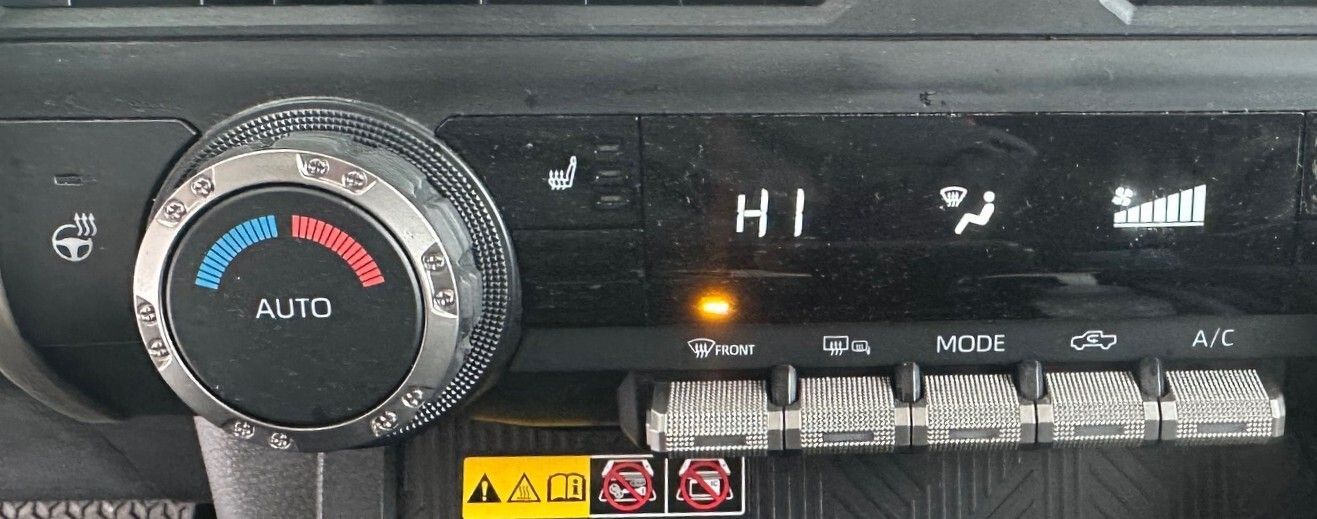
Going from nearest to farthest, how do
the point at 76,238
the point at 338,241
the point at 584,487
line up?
1. the point at 338,241
2. the point at 76,238
3. the point at 584,487

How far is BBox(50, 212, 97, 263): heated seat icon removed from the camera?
999 mm

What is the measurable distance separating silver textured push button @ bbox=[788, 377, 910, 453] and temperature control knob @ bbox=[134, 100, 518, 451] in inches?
11.8

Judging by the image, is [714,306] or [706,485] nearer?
[714,306]

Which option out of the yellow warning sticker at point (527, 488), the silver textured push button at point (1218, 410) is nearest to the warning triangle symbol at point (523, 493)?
the yellow warning sticker at point (527, 488)

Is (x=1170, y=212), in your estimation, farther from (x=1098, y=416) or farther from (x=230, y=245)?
(x=230, y=245)

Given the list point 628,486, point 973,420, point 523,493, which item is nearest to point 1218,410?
point 973,420

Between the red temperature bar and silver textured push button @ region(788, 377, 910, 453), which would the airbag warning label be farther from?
the red temperature bar

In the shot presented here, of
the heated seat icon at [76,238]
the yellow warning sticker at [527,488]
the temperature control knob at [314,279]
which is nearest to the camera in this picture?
the temperature control knob at [314,279]

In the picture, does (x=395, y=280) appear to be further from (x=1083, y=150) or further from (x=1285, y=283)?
(x=1285, y=283)

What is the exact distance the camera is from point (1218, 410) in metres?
1.04

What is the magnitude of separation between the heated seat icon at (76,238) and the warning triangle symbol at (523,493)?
45 centimetres

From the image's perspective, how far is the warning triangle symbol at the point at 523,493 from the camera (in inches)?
46.3

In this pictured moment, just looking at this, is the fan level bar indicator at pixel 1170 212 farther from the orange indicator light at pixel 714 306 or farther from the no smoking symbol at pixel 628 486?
the no smoking symbol at pixel 628 486

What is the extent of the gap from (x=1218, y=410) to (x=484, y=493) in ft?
2.26
